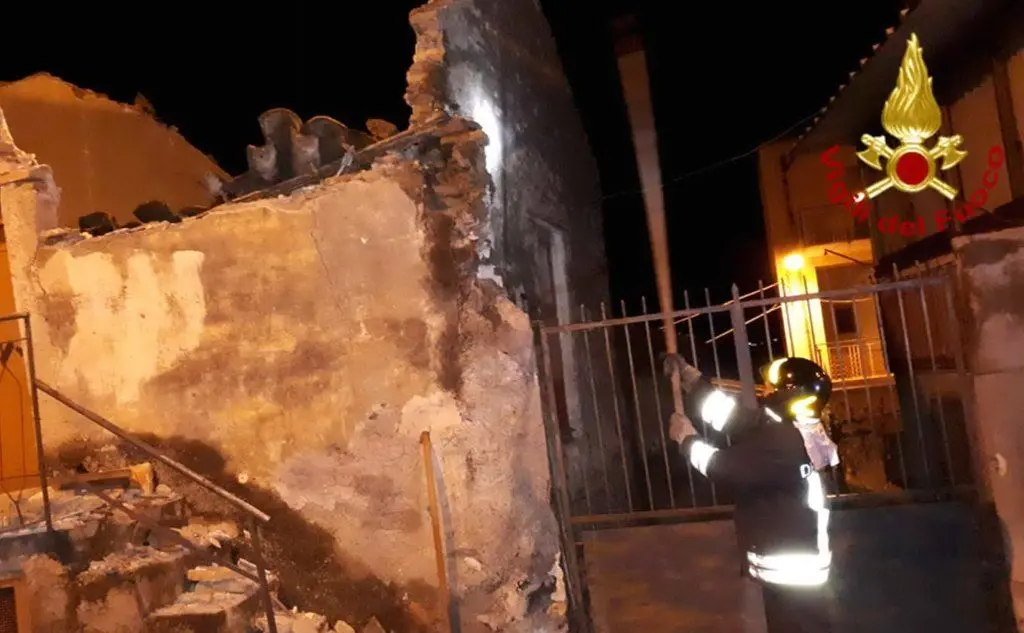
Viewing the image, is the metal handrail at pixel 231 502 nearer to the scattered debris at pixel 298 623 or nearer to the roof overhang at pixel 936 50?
the scattered debris at pixel 298 623

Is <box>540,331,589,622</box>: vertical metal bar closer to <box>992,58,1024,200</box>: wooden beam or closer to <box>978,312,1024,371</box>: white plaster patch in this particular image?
<box>978,312,1024,371</box>: white plaster patch

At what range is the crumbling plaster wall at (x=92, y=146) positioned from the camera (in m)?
8.45

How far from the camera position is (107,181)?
345 inches

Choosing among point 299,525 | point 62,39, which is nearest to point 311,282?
point 299,525

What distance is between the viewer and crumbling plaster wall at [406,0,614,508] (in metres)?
6.80

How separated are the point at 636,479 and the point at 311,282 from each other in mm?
7047

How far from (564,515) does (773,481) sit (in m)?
1.91

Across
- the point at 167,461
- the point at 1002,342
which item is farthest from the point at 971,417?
the point at 167,461

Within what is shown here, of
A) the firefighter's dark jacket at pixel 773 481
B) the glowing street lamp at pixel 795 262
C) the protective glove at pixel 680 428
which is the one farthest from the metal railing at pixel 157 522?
the glowing street lamp at pixel 795 262

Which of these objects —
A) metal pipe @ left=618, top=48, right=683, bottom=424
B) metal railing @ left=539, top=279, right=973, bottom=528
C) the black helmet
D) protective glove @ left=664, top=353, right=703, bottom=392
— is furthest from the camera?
metal pipe @ left=618, top=48, right=683, bottom=424

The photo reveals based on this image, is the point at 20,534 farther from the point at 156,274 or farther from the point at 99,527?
the point at 156,274

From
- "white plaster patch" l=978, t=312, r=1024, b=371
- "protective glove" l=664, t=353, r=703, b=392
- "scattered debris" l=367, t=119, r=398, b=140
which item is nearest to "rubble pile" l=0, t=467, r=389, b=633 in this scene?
"protective glove" l=664, t=353, r=703, b=392

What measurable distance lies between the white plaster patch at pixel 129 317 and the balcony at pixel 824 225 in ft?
42.6

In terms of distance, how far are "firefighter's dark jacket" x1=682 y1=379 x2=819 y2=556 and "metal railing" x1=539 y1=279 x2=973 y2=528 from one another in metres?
0.82
